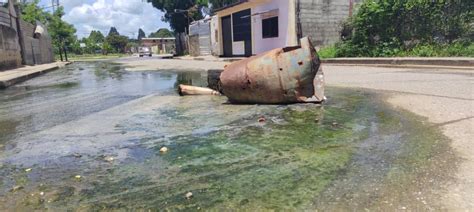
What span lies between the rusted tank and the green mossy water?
1.12 metres

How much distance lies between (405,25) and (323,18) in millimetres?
7874

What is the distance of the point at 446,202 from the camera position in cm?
230

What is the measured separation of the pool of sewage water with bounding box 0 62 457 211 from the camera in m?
2.51

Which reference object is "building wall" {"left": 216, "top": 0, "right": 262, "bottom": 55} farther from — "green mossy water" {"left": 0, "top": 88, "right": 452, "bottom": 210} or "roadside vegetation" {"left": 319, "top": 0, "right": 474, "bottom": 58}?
"green mossy water" {"left": 0, "top": 88, "right": 452, "bottom": 210}

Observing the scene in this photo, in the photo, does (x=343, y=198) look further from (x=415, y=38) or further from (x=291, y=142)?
(x=415, y=38)

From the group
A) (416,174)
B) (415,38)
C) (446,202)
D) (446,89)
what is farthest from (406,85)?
(415,38)

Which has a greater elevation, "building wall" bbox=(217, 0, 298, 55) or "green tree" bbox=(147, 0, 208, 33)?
"green tree" bbox=(147, 0, 208, 33)

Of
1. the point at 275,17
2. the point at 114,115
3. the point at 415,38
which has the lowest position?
the point at 114,115

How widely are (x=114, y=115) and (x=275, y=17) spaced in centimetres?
1893

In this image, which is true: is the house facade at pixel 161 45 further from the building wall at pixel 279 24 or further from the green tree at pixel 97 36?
the building wall at pixel 279 24

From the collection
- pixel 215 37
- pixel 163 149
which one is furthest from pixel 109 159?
pixel 215 37

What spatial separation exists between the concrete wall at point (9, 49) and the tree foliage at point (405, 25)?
57.5 ft

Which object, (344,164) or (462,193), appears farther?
(344,164)

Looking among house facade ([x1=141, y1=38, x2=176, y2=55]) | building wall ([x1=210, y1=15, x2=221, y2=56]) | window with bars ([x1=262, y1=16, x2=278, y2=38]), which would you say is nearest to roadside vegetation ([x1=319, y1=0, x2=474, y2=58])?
window with bars ([x1=262, y1=16, x2=278, y2=38])
